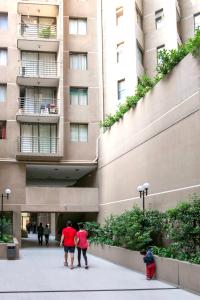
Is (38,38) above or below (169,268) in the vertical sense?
above

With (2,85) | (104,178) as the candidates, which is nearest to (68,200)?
(104,178)

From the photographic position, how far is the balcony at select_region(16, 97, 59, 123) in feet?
107

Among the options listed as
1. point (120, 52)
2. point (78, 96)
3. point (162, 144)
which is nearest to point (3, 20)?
point (78, 96)

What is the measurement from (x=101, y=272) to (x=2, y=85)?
64.7 feet

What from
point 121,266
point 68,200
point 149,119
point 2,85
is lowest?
point 121,266

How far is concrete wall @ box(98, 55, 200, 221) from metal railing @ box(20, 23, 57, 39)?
10.1m

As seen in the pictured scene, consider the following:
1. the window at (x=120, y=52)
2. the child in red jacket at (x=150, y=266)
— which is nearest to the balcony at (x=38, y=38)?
the window at (x=120, y=52)

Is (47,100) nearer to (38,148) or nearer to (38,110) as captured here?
(38,110)

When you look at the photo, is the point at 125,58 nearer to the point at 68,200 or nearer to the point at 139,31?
the point at 139,31

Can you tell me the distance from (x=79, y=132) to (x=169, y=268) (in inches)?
812

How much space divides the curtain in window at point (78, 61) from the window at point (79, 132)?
13.8ft

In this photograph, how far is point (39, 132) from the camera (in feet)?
110

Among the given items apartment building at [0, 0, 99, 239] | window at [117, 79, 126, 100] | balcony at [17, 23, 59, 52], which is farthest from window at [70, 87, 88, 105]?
balcony at [17, 23, 59, 52]

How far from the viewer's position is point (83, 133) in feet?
110
